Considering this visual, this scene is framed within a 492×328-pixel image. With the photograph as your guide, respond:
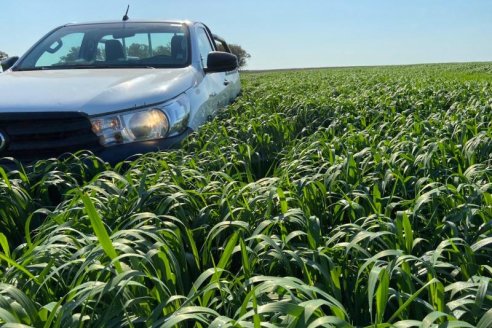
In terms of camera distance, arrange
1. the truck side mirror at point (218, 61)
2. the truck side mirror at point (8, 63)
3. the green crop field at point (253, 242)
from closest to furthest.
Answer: the green crop field at point (253, 242), the truck side mirror at point (218, 61), the truck side mirror at point (8, 63)

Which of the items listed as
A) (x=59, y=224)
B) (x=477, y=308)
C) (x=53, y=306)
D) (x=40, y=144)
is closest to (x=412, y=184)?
(x=477, y=308)

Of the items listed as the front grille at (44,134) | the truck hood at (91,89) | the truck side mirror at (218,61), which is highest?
the truck side mirror at (218,61)

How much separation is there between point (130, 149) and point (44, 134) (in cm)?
55

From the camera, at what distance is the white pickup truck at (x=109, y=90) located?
3.52 m

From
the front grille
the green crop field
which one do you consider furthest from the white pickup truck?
the green crop field

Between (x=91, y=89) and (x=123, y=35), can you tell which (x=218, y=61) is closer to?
(x=123, y=35)

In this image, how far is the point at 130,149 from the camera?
3.69 m

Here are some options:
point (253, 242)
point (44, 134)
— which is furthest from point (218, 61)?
point (253, 242)

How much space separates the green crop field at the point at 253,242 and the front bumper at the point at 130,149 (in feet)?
0.35

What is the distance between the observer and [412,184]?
301 centimetres

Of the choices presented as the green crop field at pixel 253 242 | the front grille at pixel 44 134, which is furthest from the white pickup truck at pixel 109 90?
the green crop field at pixel 253 242

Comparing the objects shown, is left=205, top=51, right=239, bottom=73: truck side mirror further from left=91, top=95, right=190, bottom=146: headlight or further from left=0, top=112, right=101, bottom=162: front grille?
A: left=0, top=112, right=101, bottom=162: front grille

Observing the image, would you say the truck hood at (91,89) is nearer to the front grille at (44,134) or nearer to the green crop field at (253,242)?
the front grille at (44,134)

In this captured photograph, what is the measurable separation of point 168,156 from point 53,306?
2.14 metres
